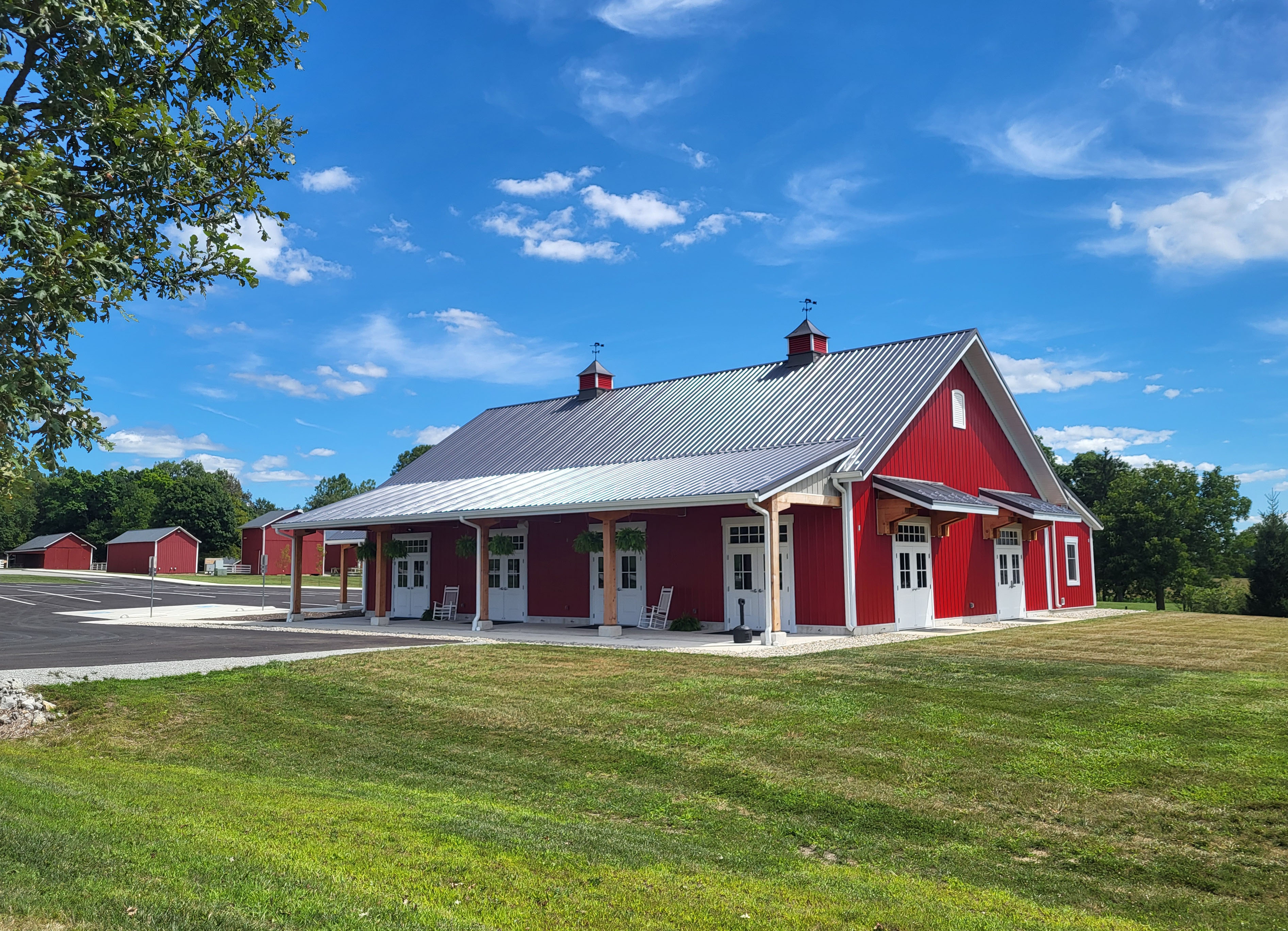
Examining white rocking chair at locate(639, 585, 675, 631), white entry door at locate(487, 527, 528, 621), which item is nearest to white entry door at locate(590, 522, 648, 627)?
white rocking chair at locate(639, 585, 675, 631)

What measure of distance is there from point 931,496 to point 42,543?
250 ft

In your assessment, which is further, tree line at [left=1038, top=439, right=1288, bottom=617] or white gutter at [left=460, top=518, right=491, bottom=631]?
tree line at [left=1038, top=439, right=1288, bottom=617]

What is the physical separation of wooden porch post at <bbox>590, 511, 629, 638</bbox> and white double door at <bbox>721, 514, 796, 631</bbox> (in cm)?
227

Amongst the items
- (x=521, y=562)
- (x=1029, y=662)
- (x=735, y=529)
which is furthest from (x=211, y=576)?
(x=1029, y=662)

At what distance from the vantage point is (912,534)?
19.3 metres

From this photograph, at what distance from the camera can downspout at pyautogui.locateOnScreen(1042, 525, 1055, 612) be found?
24953mm

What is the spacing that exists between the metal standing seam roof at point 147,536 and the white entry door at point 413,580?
46695 millimetres

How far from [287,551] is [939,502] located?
5493 cm

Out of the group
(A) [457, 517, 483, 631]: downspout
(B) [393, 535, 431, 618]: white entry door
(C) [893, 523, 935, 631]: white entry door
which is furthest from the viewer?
(B) [393, 535, 431, 618]: white entry door

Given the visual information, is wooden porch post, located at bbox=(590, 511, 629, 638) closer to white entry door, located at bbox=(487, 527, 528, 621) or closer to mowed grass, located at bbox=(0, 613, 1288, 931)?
white entry door, located at bbox=(487, 527, 528, 621)

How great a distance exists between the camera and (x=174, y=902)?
407 centimetres

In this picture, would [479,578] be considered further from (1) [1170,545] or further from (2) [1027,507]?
(1) [1170,545]

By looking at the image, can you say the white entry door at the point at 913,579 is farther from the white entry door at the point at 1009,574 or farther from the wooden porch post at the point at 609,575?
the wooden porch post at the point at 609,575

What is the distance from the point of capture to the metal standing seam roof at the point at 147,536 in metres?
64.2
